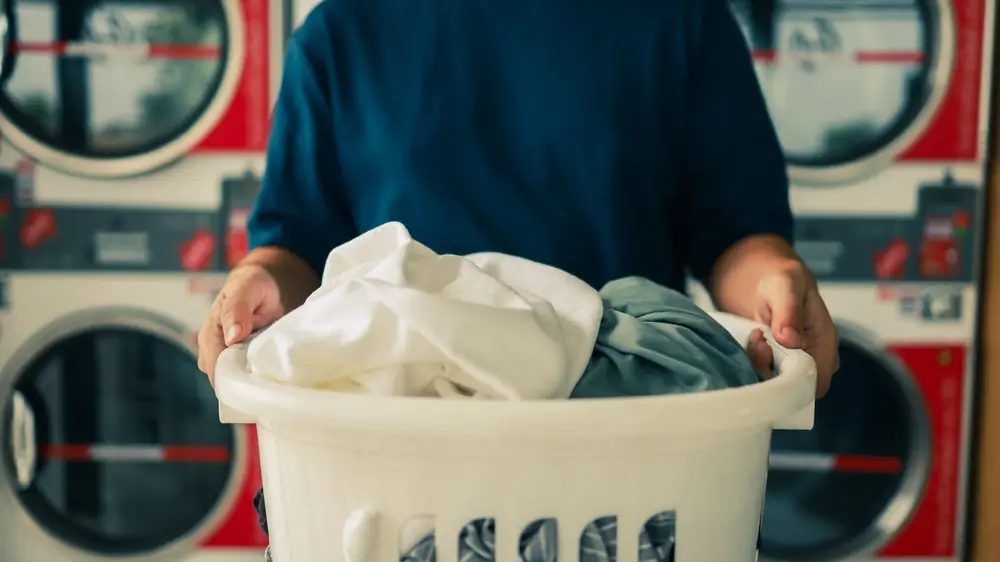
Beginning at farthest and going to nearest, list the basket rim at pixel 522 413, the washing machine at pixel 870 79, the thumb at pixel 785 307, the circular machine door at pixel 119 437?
the circular machine door at pixel 119 437
the washing machine at pixel 870 79
the thumb at pixel 785 307
the basket rim at pixel 522 413

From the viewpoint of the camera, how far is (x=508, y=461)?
0.41 m

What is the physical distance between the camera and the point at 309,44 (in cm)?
76

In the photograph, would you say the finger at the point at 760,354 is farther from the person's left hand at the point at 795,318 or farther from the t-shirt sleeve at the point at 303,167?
the t-shirt sleeve at the point at 303,167

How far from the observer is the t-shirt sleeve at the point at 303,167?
2.47ft

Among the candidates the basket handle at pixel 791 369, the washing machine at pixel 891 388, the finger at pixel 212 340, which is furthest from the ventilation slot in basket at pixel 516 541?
the washing machine at pixel 891 388

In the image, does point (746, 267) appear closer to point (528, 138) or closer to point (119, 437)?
point (528, 138)

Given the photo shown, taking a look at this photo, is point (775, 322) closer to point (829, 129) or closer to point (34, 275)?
point (829, 129)

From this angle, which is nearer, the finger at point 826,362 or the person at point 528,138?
the finger at point 826,362

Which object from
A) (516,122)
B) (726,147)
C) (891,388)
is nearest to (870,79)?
(891,388)

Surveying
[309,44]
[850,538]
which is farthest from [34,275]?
[850,538]

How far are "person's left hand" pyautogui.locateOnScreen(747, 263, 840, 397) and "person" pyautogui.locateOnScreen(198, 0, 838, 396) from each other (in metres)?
0.08

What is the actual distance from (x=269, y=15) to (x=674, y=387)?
3.77 feet

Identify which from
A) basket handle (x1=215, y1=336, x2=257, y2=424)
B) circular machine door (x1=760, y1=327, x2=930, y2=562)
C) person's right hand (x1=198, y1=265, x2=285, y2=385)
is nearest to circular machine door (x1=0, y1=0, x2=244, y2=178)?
person's right hand (x1=198, y1=265, x2=285, y2=385)

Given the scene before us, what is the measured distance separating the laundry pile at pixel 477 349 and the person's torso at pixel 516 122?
0.22 m
